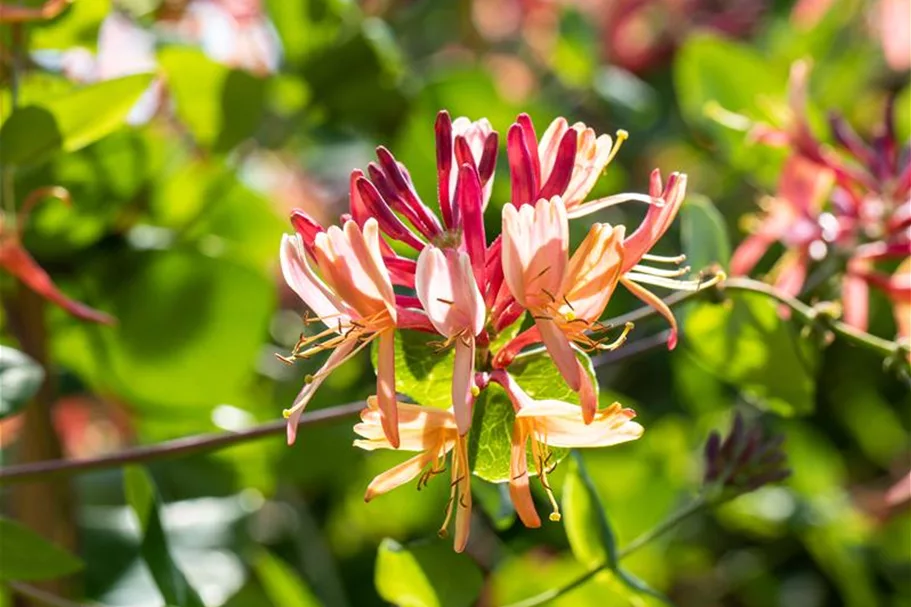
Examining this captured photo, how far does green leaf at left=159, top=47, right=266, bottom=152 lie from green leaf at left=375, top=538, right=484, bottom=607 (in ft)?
1.16

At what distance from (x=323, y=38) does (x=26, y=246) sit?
25cm

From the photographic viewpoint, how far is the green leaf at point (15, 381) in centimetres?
54

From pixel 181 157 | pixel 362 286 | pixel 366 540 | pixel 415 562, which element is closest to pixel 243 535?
pixel 366 540

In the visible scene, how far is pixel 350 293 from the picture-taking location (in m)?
0.43

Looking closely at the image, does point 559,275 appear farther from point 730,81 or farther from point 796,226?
point 730,81

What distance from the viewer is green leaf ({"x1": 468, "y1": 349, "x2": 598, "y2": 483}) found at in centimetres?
46

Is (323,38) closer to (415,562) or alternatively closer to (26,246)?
(26,246)

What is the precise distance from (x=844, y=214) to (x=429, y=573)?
0.29 meters

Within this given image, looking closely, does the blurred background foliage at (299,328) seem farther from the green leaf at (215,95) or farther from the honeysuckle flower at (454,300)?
the honeysuckle flower at (454,300)

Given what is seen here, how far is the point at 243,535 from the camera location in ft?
2.79

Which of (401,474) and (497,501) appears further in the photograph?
(497,501)

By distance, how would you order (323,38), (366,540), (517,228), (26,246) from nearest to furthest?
1. (517,228)
2. (26,246)
3. (323,38)
4. (366,540)

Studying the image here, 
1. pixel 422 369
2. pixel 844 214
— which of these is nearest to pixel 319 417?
pixel 422 369

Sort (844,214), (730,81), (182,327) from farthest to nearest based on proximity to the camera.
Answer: (730,81) < (182,327) < (844,214)
